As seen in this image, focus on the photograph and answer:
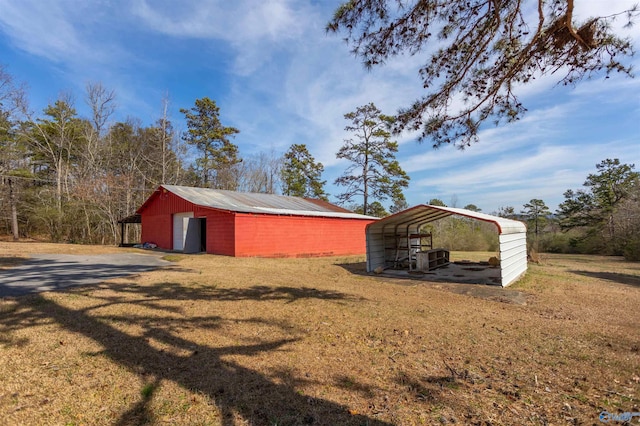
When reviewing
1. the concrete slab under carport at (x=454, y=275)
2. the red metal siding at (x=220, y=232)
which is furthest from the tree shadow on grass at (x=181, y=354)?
the red metal siding at (x=220, y=232)

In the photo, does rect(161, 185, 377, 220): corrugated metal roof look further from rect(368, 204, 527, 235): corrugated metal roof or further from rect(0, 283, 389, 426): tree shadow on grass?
rect(0, 283, 389, 426): tree shadow on grass

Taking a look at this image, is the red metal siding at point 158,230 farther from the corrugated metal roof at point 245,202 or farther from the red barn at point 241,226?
the corrugated metal roof at point 245,202

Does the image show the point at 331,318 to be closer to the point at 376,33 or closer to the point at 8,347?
the point at 8,347

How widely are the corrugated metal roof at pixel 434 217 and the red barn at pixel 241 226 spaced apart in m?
6.15

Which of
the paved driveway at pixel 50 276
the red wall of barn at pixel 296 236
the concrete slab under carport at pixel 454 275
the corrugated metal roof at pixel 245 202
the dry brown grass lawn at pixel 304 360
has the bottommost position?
the concrete slab under carport at pixel 454 275

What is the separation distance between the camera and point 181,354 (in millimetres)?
3617

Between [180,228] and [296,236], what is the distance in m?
6.51

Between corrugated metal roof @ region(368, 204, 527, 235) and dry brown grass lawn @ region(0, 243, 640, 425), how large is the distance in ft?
11.4

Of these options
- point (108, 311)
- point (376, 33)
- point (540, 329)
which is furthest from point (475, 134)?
point (108, 311)

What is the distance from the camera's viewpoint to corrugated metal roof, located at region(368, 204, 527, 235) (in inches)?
381

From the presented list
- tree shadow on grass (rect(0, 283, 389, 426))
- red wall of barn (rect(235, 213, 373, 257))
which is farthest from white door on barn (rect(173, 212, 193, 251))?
tree shadow on grass (rect(0, 283, 389, 426))

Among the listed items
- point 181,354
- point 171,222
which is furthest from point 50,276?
point 171,222

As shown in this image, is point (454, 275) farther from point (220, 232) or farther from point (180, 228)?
point (180, 228)

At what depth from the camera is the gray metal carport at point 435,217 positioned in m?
9.14
